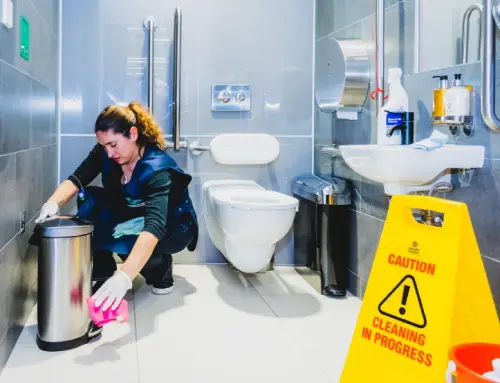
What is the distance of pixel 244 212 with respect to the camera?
227 cm

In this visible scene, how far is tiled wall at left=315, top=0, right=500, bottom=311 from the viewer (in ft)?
5.51

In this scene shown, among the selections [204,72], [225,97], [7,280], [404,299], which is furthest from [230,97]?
[404,299]

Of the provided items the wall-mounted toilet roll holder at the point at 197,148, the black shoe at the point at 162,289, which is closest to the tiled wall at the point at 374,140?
the wall-mounted toilet roll holder at the point at 197,148

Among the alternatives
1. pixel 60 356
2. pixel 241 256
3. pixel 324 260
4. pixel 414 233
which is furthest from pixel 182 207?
pixel 414 233

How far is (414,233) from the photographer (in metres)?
1.53

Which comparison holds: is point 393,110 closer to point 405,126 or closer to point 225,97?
point 405,126

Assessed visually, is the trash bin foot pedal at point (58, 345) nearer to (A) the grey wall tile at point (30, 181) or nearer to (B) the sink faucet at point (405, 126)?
(A) the grey wall tile at point (30, 181)

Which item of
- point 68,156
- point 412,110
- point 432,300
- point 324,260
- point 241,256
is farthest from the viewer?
point 68,156

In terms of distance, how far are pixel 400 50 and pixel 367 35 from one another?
13.0 inches

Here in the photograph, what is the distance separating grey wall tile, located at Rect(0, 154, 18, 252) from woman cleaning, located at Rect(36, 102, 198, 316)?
10.8 inches

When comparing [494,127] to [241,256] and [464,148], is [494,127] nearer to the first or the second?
[464,148]

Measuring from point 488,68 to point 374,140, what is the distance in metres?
0.96

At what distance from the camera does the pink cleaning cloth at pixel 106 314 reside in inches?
72.0

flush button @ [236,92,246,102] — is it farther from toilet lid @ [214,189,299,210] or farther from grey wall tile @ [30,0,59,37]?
grey wall tile @ [30,0,59,37]
